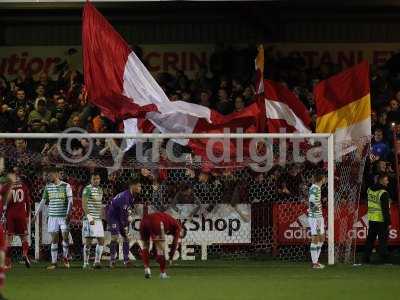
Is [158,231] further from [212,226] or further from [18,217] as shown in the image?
[212,226]

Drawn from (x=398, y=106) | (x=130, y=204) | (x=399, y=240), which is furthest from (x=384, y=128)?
(x=130, y=204)

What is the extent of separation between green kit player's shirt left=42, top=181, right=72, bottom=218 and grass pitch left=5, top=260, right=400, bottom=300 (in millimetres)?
1035

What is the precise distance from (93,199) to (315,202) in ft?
13.2

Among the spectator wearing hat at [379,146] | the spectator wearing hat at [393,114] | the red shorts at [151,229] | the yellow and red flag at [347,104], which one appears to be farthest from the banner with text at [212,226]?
the red shorts at [151,229]

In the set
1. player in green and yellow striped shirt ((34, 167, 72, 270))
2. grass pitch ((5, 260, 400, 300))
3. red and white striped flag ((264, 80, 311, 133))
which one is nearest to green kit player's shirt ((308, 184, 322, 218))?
grass pitch ((5, 260, 400, 300))

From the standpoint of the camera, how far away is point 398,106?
71.8 ft

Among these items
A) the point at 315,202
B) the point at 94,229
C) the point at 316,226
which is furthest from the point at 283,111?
the point at 94,229

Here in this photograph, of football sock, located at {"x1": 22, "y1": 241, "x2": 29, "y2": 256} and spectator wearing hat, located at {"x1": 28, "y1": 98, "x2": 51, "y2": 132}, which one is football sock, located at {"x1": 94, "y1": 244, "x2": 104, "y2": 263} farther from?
spectator wearing hat, located at {"x1": 28, "y1": 98, "x2": 51, "y2": 132}

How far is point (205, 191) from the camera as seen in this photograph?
20.7 meters

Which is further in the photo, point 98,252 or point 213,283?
point 98,252

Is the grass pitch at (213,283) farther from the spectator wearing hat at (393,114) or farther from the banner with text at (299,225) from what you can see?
the spectator wearing hat at (393,114)

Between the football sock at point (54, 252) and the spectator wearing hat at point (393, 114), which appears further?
the spectator wearing hat at point (393, 114)

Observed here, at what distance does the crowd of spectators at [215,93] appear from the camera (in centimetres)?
2144

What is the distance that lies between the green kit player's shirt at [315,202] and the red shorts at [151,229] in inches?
136
